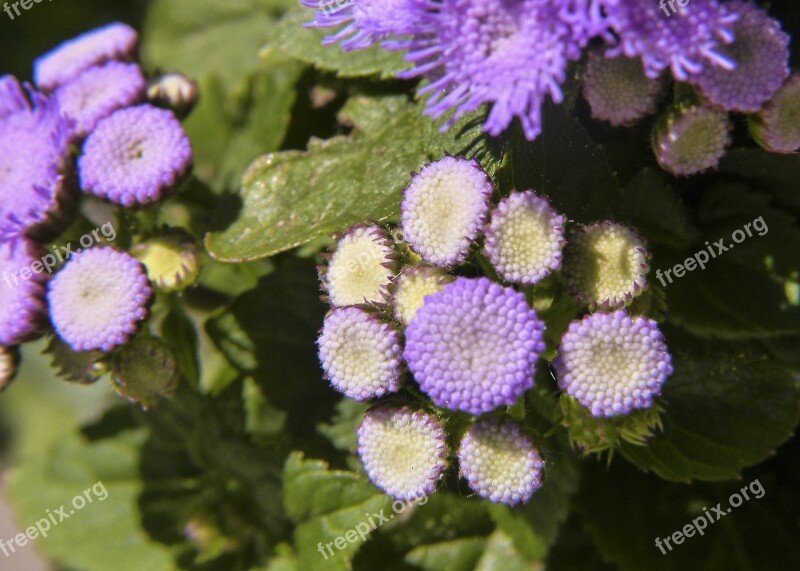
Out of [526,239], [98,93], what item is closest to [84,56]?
[98,93]

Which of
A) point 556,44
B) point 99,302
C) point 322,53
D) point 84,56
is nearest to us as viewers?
point 556,44

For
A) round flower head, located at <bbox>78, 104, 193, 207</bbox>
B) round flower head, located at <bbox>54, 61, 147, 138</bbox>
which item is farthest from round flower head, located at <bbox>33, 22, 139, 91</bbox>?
round flower head, located at <bbox>78, 104, 193, 207</bbox>

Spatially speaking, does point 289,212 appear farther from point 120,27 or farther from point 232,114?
point 232,114

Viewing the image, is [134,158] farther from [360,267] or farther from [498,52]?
[498,52]

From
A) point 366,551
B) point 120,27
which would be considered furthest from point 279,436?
point 120,27

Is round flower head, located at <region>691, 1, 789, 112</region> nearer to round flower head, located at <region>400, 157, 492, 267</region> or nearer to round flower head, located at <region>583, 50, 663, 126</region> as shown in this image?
round flower head, located at <region>583, 50, 663, 126</region>
